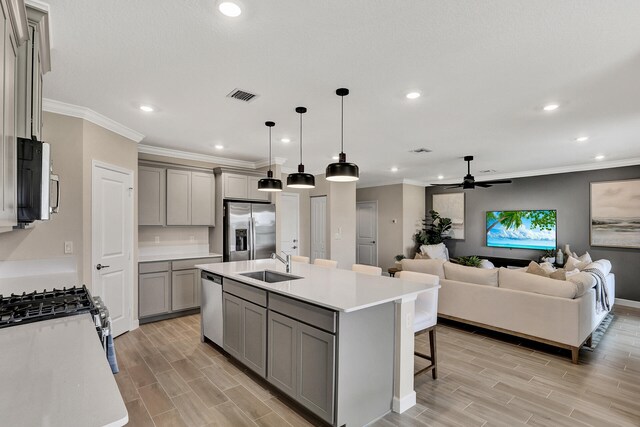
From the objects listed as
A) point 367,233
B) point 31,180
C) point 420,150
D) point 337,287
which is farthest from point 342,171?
point 367,233

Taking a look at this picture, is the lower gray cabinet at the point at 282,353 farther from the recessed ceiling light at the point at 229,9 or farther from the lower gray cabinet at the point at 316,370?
the recessed ceiling light at the point at 229,9

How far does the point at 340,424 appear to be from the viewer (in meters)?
2.12

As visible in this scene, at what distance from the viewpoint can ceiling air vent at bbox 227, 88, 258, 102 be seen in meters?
2.85

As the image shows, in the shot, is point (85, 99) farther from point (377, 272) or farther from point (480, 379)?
point (480, 379)

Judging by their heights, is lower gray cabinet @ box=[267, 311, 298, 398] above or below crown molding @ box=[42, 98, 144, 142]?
below

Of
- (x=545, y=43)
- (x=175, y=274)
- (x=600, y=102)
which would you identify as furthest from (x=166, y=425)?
(x=600, y=102)

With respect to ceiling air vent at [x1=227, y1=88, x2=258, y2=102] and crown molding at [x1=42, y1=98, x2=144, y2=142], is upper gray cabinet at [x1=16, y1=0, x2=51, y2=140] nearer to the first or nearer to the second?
ceiling air vent at [x1=227, y1=88, x2=258, y2=102]


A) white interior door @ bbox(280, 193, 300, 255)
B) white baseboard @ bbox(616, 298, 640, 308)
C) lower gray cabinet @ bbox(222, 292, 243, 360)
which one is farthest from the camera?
white interior door @ bbox(280, 193, 300, 255)

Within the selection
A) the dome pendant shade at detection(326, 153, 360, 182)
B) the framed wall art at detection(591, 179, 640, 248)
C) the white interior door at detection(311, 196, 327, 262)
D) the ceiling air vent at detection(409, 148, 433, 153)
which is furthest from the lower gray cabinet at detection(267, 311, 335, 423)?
the framed wall art at detection(591, 179, 640, 248)

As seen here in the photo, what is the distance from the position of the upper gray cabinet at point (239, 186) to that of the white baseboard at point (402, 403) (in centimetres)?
396

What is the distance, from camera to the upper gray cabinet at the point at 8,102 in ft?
3.43

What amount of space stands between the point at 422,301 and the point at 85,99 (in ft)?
12.2

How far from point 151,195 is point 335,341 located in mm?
3851

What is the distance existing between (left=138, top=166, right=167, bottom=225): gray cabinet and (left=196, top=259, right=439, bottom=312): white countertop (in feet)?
5.57
